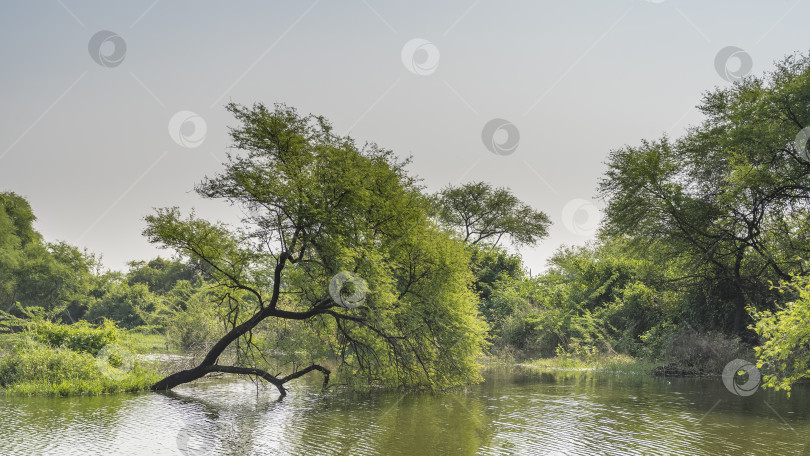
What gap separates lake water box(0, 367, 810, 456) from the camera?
13320mm

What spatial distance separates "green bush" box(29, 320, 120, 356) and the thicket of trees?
319 cm

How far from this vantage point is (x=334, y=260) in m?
21.3

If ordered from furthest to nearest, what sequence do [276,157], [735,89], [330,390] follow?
[735,89]
[330,390]
[276,157]

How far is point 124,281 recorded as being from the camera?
245 feet

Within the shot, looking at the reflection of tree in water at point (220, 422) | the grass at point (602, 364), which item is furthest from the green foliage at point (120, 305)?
the reflection of tree in water at point (220, 422)

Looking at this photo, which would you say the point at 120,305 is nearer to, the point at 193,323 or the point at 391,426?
the point at 193,323

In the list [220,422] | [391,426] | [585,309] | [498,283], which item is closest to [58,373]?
[220,422]

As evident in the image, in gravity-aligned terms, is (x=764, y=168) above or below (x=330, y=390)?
above

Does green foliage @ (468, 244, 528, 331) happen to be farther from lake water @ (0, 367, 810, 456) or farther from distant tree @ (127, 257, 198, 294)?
distant tree @ (127, 257, 198, 294)

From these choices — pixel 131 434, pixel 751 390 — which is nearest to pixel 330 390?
pixel 131 434

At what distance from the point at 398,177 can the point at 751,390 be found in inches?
611

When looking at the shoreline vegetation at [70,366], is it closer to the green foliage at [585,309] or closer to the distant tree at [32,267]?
the green foliage at [585,309]

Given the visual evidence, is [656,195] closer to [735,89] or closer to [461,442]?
[735,89]

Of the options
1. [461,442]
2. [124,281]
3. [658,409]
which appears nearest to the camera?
[461,442]
